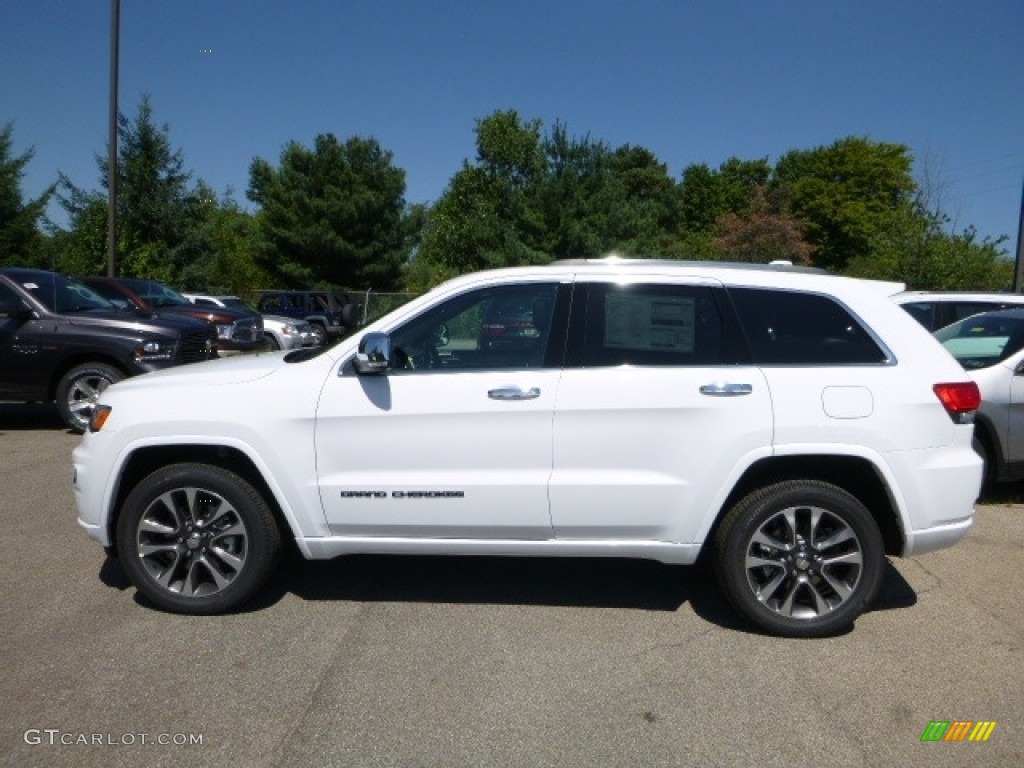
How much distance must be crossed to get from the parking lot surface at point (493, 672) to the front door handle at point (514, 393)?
118 cm

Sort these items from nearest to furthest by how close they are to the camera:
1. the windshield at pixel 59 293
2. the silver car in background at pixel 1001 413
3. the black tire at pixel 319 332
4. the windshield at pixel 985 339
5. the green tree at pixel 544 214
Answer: the silver car in background at pixel 1001 413, the windshield at pixel 985 339, the windshield at pixel 59 293, the black tire at pixel 319 332, the green tree at pixel 544 214

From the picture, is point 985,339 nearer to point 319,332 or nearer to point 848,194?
point 319,332

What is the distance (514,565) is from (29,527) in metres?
3.47

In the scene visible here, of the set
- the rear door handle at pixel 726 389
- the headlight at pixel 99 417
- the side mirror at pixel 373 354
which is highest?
the side mirror at pixel 373 354

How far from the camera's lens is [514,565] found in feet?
18.6

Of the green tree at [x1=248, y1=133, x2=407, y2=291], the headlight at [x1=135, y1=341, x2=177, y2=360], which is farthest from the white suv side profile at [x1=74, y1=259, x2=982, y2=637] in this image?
the green tree at [x1=248, y1=133, x2=407, y2=291]

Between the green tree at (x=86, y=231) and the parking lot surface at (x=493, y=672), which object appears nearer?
the parking lot surface at (x=493, y=672)

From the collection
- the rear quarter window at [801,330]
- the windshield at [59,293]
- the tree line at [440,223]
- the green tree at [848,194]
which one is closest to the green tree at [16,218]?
the tree line at [440,223]

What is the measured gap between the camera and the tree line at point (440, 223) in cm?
2547

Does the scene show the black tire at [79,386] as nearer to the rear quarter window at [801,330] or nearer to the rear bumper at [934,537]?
the rear quarter window at [801,330]

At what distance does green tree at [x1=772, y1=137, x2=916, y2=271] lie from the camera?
65.2 meters

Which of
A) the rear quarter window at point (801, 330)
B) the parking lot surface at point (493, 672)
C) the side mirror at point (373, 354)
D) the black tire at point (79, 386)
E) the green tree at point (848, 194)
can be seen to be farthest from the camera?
the green tree at point (848, 194)

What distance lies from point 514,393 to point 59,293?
26.8 feet

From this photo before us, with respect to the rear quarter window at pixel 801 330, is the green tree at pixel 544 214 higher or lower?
higher
